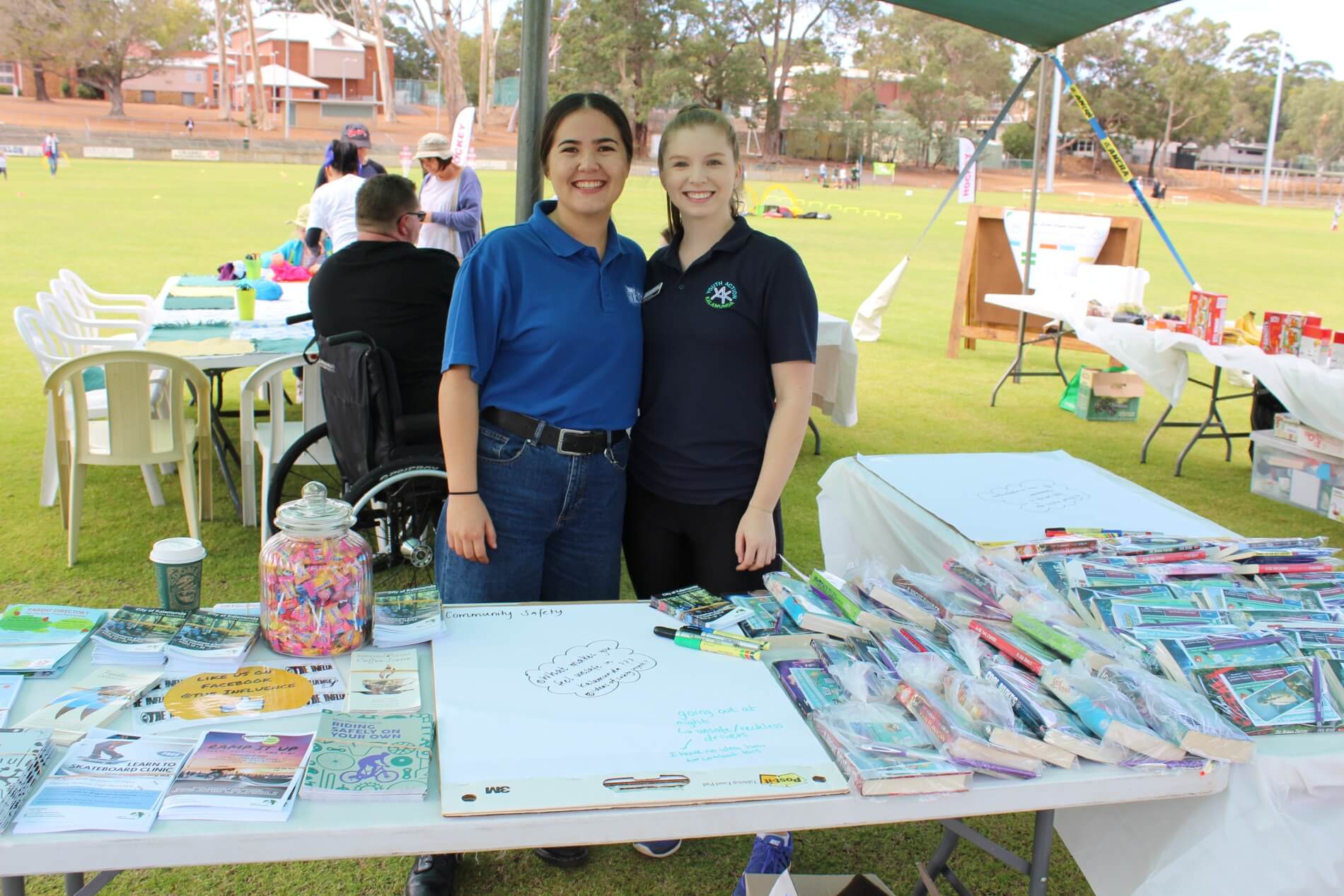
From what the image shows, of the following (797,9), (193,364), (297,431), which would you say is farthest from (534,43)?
(797,9)

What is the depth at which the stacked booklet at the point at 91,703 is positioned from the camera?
1349 mm

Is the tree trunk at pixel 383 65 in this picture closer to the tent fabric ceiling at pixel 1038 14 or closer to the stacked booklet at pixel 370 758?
the tent fabric ceiling at pixel 1038 14

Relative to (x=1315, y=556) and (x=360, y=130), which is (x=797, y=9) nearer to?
(x=360, y=130)

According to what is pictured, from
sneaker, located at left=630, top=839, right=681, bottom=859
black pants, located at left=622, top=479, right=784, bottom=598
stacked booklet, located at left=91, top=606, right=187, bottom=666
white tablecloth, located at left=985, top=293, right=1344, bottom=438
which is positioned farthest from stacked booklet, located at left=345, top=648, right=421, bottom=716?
white tablecloth, located at left=985, top=293, right=1344, bottom=438

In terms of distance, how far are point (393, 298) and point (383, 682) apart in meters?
1.95

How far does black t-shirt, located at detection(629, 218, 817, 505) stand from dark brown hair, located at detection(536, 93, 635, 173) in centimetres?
24

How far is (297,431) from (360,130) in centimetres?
369

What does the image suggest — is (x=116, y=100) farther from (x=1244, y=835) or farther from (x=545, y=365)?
(x=1244, y=835)

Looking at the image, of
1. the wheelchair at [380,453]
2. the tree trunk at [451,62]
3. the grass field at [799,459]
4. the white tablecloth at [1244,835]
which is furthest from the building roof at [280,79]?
the white tablecloth at [1244,835]

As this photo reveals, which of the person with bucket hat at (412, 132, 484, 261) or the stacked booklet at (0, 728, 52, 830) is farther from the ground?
the person with bucket hat at (412, 132, 484, 261)

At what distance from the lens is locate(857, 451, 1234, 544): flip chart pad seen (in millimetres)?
2428

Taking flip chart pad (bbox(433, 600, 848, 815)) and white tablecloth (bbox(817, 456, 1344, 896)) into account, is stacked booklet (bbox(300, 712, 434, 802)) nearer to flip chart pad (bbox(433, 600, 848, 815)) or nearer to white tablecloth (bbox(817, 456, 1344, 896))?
flip chart pad (bbox(433, 600, 848, 815))

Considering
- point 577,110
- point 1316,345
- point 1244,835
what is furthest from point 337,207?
point 1244,835

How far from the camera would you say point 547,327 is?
1879mm
